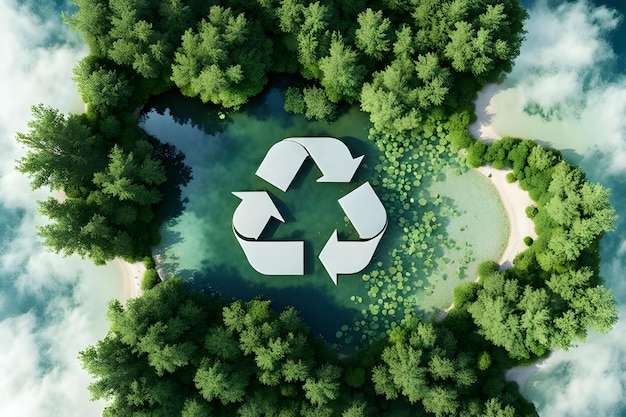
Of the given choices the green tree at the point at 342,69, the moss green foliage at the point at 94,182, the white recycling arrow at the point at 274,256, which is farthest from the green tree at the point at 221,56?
the white recycling arrow at the point at 274,256

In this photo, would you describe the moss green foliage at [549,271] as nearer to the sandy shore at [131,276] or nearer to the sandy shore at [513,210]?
the sandy shore at [513,210]

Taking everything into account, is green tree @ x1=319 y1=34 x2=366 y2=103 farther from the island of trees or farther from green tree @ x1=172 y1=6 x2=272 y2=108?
green tree @ x1=172 y1=6 x2=272 y2=108

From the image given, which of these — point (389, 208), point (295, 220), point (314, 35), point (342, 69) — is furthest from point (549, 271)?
point (314, 35)

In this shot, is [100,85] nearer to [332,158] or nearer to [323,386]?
[332,158]

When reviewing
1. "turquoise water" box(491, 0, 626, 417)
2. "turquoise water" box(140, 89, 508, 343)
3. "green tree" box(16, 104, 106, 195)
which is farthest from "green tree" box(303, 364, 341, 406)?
"green tree" box(16, 104, 106, 195)

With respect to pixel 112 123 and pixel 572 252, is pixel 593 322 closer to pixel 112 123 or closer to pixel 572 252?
pixel 572 252

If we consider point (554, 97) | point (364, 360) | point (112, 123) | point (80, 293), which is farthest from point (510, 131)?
point (80, 293)
